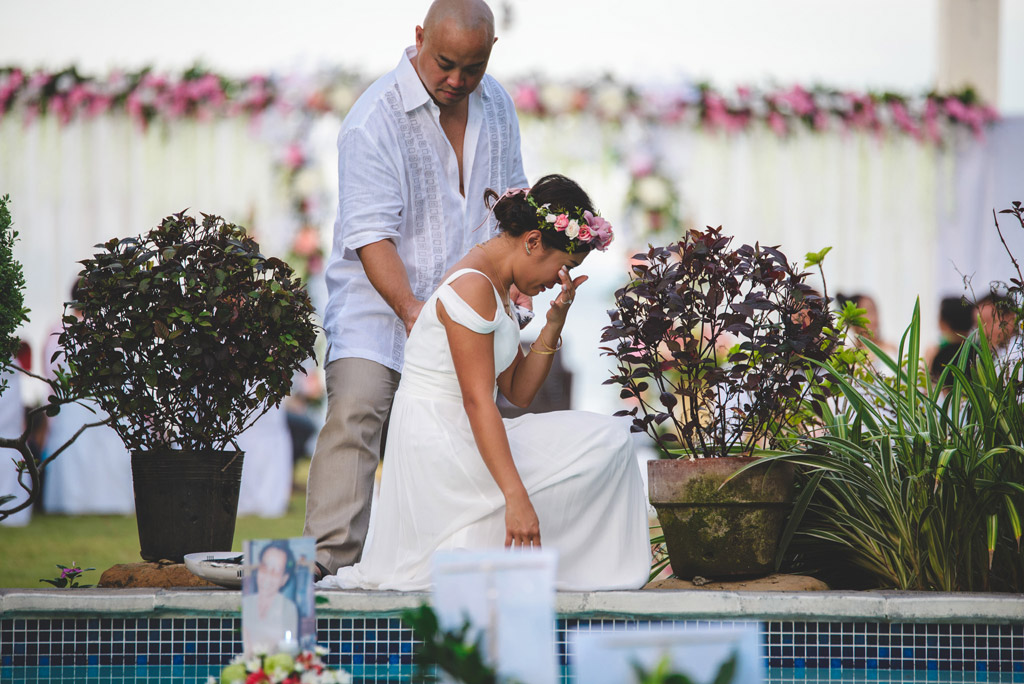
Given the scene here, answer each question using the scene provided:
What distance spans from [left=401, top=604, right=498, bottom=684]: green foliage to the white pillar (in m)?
7.27

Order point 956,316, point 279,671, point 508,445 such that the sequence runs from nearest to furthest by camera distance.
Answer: point 279,671
point 508,445
point 956,316

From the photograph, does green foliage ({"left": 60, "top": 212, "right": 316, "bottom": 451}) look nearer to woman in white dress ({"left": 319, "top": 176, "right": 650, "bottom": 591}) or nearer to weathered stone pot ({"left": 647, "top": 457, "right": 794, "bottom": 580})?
woman in white dress ({"left": 319, "top": 176, "right": 650, "bottom": 591})

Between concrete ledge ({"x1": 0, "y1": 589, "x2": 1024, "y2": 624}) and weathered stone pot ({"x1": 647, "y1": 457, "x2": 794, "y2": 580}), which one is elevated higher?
weathered stone pot ({"x1": 647, "y1": 457, "x2": 794, "y2": 580})

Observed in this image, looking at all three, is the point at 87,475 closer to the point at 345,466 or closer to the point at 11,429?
the point at 11,429

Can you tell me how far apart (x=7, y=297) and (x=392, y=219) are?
113cm

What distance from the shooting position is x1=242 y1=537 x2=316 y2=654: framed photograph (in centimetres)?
158

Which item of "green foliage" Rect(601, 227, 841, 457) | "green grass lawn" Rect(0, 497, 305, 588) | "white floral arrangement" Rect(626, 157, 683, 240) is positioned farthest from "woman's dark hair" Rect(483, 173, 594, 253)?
"white floral arrangement" Rect(626, 157, 683, 240)

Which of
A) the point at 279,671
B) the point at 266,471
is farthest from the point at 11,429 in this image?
the point at 279,671

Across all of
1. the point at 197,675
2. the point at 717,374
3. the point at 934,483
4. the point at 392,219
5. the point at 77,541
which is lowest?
the point at 77,541

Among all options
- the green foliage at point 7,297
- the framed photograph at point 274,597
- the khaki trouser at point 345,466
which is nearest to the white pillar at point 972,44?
the khaki trouser at point 345,466

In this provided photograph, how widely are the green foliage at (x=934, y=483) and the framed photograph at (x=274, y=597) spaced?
1.64 metres

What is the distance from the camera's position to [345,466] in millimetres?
3078

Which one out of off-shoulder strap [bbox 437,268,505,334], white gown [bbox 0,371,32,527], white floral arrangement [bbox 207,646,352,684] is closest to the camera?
white floral arrangement [bbox 207,646,352,684]

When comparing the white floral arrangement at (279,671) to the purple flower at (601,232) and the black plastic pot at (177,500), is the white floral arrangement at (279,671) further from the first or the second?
Result: the black plastic pot at (177,500)
